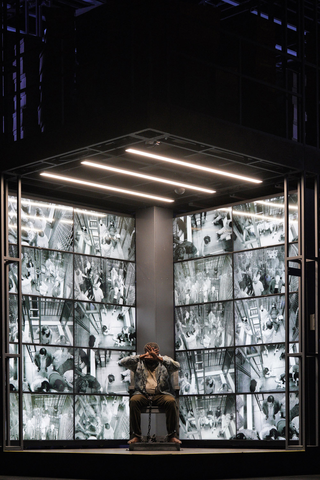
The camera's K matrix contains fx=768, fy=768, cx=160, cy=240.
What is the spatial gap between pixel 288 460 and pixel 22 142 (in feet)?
17.8

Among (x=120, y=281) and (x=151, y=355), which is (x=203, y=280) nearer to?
(x=120, y=281)

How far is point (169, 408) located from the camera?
33.9ft

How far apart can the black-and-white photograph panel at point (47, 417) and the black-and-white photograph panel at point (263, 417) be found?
8.61 ft

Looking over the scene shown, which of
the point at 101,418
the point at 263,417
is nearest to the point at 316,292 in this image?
the point at 263,417

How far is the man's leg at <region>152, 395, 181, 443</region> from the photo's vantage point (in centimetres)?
1023

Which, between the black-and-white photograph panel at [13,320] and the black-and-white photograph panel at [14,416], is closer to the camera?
the black-and-white photograph panel at [14,416]

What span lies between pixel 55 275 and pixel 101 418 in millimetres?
2382

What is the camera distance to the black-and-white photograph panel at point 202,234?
1253cm

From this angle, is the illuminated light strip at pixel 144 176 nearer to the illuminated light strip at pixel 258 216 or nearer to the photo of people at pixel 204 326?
the illuminated light strip at pixel 258 216

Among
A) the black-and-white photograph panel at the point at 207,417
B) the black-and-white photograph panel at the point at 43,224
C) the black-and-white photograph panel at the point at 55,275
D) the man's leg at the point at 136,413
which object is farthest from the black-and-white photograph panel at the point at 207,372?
the black-and-white photograph panel at the point at 43,224

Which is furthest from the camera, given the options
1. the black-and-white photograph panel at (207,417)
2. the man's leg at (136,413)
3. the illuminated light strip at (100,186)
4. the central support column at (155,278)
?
the central support column at (155,278)

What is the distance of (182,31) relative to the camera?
32.8ft

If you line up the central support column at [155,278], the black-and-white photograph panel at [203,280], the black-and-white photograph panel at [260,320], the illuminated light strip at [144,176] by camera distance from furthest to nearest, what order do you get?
the central support column at [155,278]
the black-and-white photograph panel at [203,280]
the black-and-white photograph panel at [260,320]
the illuminated light strip at [144,176]

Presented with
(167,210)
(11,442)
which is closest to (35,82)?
(167,210)
